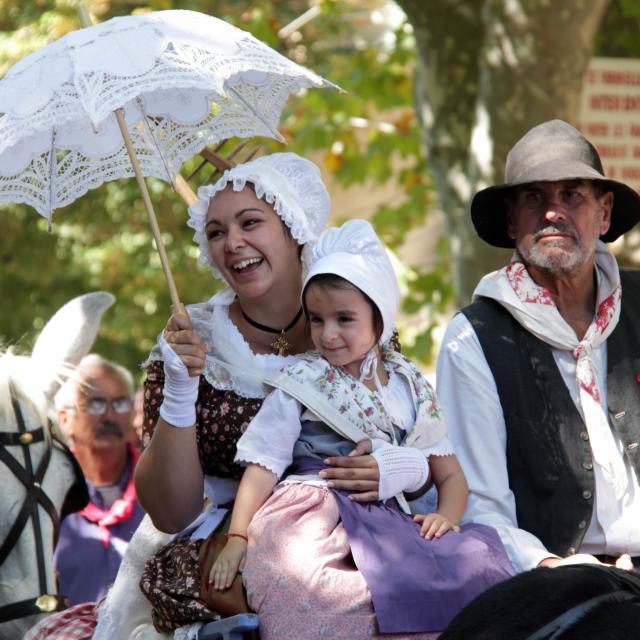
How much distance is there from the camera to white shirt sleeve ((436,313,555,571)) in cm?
417

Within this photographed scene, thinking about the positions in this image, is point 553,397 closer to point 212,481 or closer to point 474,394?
point 474,394

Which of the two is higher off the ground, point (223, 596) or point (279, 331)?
point (279, 331)

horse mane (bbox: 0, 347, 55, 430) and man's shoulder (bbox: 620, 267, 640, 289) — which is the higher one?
man's shoulder (bbox: 620, 267, 640, 289)

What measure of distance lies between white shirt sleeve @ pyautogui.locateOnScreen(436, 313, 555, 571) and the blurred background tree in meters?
2.26

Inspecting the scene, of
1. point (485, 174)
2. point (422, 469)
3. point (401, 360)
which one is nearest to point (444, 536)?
point (422, 469)

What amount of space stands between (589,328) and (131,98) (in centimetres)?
187

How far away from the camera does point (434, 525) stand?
350cm

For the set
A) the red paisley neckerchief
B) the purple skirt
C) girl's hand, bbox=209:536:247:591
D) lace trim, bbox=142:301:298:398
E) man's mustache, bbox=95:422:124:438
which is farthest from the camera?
man's mustache, bbox=95:422:124:438

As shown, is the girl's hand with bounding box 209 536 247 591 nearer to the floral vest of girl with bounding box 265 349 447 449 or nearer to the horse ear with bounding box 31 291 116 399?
the floral vest of girl with bounding box 265 349 447 449

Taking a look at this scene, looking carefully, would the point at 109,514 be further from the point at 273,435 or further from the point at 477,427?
the point at 273,435

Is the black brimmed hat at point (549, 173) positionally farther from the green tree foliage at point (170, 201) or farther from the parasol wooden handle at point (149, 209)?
the green tree foliage at point (170, 201)

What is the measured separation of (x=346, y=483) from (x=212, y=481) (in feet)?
1.90

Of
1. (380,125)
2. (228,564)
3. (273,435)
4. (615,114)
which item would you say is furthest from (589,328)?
(380,125)

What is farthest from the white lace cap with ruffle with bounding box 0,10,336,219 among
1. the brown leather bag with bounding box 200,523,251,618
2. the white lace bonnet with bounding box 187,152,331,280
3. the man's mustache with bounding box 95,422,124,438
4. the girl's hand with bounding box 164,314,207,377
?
the man's mustache with bounding box 95,422,124,438
